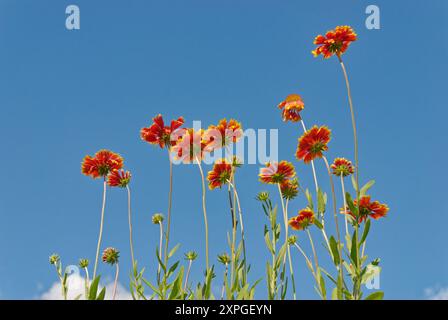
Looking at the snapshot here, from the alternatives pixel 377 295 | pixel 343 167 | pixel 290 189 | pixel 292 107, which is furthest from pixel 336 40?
pixel 377 295

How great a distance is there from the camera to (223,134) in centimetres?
151

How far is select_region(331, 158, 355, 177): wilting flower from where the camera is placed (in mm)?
1671

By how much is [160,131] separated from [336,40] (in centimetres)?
69

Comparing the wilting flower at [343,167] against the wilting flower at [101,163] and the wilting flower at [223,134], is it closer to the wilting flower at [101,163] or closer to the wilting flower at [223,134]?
the wilting flower at [223,134]

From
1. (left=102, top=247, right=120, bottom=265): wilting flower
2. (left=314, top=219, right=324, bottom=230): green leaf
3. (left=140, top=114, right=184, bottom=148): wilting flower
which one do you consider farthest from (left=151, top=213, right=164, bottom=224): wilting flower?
(left=314, top=219, right=324, bottom=230): green leaf

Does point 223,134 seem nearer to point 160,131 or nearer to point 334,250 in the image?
point 160,131

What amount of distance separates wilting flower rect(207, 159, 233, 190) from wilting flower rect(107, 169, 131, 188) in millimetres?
354

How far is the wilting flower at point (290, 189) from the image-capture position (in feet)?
5.67

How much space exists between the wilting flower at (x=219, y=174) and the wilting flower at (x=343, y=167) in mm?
398

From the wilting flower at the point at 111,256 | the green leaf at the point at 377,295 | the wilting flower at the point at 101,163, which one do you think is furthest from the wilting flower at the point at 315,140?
the wilting flower at the point at 111,256

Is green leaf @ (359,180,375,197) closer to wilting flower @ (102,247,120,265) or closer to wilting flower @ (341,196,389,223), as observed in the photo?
wilting flower @ (341,196,389,223)
